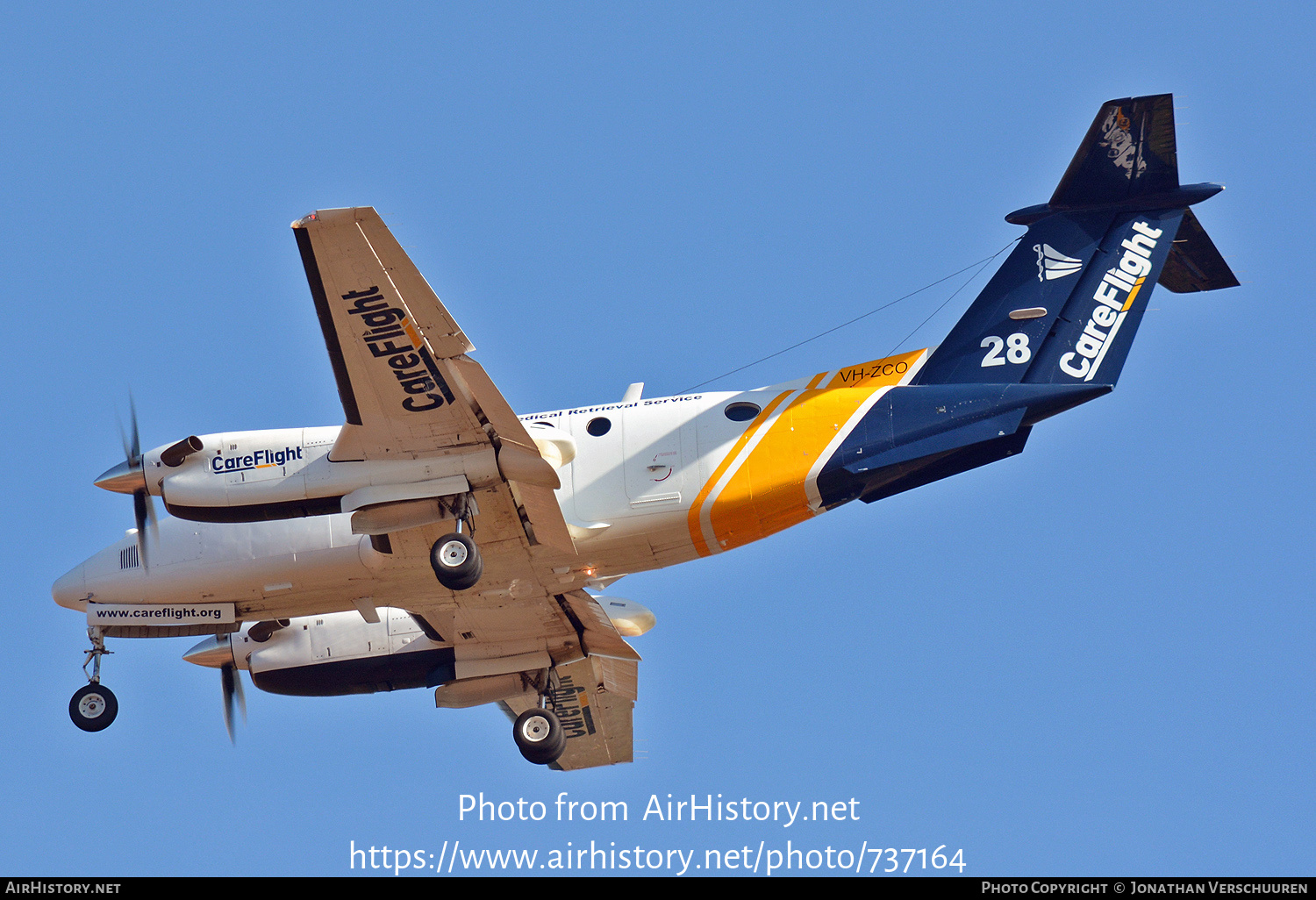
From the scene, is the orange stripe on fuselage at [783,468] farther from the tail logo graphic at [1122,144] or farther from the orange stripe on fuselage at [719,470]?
the tail logo graphic at [1122,144]

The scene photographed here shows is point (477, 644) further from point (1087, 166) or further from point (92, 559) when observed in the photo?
point (1087, 166)

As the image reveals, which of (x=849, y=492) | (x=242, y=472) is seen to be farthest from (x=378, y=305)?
(x=849, y=492)

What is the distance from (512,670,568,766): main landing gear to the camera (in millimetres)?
23656

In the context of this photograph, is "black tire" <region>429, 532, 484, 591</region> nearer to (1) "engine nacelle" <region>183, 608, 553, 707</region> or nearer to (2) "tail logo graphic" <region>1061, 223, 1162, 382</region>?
(1) "engine nacelle" <region>183, 608, 553, 707</region>

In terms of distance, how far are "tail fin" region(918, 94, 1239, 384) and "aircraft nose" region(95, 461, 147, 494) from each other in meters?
11.5

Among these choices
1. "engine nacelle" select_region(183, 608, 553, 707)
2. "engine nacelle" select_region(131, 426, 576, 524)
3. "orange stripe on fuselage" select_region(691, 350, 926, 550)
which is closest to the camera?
"engine nacelle" select_region(131, 426, 576, 524)

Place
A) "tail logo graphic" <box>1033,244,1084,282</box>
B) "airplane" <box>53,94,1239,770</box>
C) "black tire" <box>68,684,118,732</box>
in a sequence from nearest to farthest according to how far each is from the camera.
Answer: "airplane" <box>53,94,1239,770</box>
"tail logo graphic" <box>1033,244,1084,282</box>
"black tire" <box>68,684,118,732</box>

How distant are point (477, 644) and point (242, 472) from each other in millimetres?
5896

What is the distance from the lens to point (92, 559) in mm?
23484

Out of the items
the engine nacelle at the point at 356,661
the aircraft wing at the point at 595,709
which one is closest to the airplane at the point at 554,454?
the engine nacelle at the point at 356,661

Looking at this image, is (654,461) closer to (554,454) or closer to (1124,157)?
(554,454)

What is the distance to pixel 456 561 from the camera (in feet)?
66.9

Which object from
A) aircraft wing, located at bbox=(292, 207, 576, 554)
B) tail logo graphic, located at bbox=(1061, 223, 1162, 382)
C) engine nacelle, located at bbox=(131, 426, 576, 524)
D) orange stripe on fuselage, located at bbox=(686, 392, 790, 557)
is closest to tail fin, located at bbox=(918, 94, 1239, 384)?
tail logo graphic, located at bbox=(1061, 223, 1162, 382)

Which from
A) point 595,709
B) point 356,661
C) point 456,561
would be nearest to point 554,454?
point 456,561
